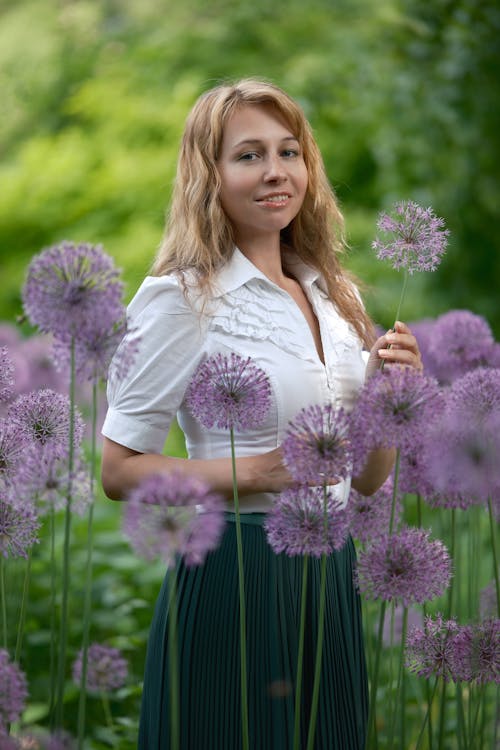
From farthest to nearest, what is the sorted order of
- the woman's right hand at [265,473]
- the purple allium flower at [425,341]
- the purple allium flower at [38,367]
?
the purple allium flower at [38,367]
the purple allium flower at [425,341]
the woman's right hand at [265,473]

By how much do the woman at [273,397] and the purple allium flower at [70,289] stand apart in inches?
22.1

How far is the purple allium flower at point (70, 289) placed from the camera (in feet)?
3.74

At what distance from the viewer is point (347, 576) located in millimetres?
1986

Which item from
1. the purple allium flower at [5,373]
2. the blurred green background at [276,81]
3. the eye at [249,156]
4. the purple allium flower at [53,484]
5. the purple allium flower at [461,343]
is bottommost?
the purple allium flower at [53,484]

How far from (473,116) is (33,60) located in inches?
179

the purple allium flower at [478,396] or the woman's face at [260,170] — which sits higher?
the woman's face at [260,170]

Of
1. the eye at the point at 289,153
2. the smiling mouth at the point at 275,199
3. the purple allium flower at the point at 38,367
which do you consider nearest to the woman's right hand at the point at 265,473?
the smiling mouth at the point at 275,199

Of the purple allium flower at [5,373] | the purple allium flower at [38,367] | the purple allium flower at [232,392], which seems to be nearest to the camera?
the purple allium flower at [232,392]

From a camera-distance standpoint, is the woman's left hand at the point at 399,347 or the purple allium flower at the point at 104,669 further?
the purple allium flower at the point at 104,669

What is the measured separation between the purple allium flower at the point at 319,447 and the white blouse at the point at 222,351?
605 mm

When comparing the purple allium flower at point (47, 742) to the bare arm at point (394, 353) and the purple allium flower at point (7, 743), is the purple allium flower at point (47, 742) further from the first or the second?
the bare arm at point (394, 353)

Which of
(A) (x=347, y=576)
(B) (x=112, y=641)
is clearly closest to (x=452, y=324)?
(A) (x=347, y=576)

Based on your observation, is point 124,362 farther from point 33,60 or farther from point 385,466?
point 33,60

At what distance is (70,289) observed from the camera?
1.14m
